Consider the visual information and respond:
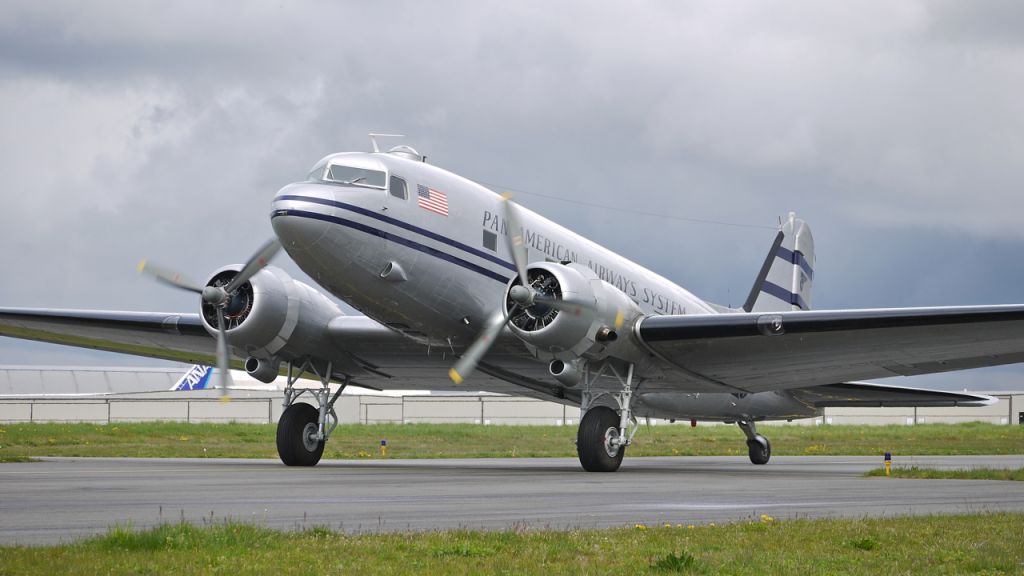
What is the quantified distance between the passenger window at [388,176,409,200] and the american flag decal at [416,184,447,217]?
0.30 m

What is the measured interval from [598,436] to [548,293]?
2743 millimetres

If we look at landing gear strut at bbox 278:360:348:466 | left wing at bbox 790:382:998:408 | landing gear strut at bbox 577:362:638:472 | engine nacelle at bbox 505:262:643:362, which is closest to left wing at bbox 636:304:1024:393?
engine nacelle at bbox 505:262:643:362

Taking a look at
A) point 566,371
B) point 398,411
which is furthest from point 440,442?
point 398,411

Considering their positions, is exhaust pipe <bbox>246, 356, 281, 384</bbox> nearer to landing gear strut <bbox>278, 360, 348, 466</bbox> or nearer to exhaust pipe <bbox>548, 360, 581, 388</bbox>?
landing gear strut <bbox>278, 360, 348, 466</bbox>

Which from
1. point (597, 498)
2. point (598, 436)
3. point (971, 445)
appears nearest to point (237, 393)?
point (971, 445)

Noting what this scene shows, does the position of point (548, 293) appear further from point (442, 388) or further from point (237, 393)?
point (237, 393)

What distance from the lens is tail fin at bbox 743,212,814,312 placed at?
1126 inches

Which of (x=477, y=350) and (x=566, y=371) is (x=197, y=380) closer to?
(x=477, y=350)

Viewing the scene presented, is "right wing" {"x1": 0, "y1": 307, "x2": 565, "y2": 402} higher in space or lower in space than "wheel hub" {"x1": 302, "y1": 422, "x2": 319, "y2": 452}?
higher

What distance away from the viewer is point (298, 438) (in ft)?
72.5

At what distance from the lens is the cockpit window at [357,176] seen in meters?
18.8

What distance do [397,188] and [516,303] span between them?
2.82 m

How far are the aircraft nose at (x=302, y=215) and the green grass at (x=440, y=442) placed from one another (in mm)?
12143

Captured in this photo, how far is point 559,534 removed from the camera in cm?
880
